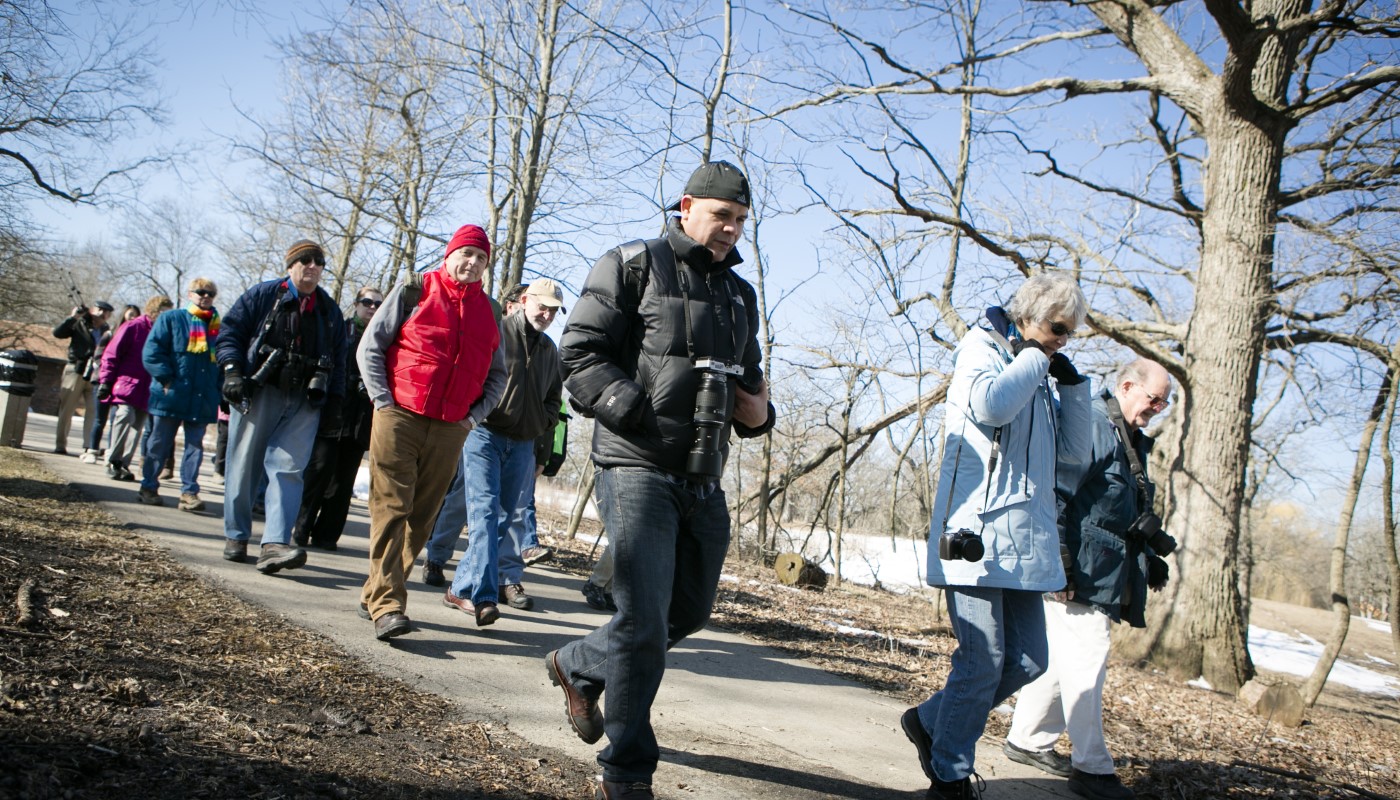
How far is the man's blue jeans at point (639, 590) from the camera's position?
3086 millimetres

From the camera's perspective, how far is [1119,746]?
18.3 ft

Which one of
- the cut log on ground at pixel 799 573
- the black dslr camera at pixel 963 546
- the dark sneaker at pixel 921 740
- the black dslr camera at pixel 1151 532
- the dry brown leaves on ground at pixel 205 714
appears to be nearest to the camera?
the dry brown leaves on ground at pixel 205 714

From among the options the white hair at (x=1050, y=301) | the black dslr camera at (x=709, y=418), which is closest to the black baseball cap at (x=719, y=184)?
the black dslr camera at (x=709, y=418)

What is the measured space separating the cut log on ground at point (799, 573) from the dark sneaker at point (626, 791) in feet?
33.4

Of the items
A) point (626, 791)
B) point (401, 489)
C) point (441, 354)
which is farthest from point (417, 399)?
point (626, 791)

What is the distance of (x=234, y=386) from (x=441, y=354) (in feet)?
5.83

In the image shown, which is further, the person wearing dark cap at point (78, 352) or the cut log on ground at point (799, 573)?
the cut log on ground at point (799, 573)

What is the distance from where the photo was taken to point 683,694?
485 centimetres

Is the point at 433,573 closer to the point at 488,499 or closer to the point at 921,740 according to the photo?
the point at 488,499

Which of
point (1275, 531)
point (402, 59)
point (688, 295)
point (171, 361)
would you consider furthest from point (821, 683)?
point (1275, 531)

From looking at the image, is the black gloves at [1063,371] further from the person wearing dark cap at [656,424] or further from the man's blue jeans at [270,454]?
the man's blue jeans at [270,454]

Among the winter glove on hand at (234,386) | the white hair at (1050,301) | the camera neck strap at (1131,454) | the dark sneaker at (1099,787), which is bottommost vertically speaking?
the dark sneaker at (1099,787)

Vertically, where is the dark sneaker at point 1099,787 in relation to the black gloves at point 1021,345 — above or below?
below

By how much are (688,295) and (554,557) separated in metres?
7.00
